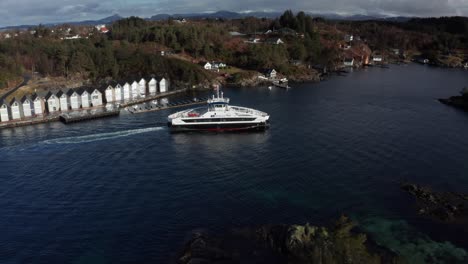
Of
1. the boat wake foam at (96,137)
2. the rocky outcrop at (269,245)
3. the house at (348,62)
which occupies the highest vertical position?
the house at (348,62)

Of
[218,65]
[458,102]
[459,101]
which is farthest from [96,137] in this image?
[459,101]

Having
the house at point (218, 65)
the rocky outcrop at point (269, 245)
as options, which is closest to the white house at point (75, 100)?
the house at point (218, 65)

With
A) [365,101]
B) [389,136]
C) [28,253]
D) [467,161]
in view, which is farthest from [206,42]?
[28,253]

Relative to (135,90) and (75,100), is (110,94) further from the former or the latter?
(75,100)

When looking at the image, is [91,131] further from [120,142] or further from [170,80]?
[170,80]

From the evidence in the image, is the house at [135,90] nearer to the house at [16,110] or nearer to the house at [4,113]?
the house at [16,110]

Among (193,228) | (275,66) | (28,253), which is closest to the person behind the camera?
(28,253)

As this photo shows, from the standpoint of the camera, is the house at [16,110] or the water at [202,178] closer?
the water at [202,178]
